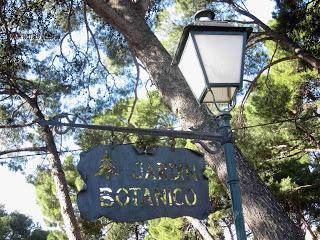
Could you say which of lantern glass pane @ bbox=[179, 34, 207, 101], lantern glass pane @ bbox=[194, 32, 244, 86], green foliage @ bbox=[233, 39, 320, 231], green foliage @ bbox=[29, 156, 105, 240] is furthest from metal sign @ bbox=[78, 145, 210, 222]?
green foliage @ bbox=[29, 156, 105, 240]

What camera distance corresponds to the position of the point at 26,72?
11.0m

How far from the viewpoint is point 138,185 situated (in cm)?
259

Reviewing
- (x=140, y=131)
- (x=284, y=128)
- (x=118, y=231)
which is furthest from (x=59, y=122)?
(x=118, y=231)

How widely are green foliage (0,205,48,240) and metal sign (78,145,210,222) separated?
97.9 feet

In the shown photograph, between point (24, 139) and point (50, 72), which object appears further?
point (24, 139)

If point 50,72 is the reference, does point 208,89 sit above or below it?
below

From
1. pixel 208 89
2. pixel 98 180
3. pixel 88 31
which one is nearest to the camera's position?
pixel 208 89

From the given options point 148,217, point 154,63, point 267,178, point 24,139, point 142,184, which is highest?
point 24,139

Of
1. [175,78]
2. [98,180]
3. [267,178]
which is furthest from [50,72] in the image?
[98,180]

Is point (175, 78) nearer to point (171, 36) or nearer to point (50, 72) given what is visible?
point (50, 72)

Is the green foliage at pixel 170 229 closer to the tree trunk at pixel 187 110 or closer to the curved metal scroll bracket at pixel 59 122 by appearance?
the tree trunk at pixel 187 110

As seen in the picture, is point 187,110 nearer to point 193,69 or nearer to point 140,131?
point 140,131

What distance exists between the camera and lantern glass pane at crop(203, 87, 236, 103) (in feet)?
7.46

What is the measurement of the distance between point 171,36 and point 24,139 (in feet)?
15.4
